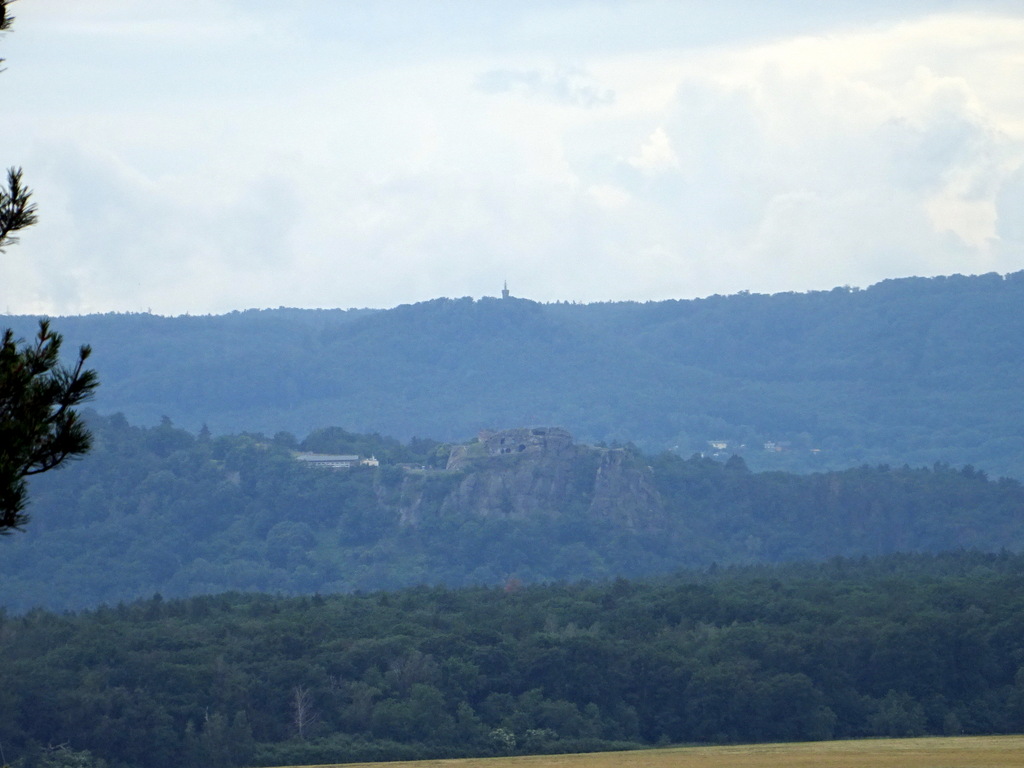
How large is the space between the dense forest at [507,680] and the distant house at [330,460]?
95.8 metres

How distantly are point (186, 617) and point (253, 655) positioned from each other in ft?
56.9

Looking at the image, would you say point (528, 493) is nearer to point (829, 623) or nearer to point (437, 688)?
point (829, 623)

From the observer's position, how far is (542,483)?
161875 millimetres

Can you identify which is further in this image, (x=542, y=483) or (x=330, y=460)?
(x=330, y=460)

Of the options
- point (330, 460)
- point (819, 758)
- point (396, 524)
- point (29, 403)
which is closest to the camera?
point (29, 403)

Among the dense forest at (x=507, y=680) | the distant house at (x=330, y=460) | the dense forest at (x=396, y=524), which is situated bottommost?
the dense forest at (x=507, y=680)

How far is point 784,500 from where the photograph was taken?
548ft

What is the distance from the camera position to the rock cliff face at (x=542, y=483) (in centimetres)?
15938

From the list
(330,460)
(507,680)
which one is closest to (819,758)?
(507,680)

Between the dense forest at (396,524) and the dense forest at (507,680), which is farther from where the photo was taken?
the dense forest at (396,524)

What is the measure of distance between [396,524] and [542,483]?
15478mm

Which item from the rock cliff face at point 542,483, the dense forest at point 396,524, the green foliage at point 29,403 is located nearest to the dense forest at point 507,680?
the green foliage at point 29,403

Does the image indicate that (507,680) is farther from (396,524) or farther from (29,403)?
(396,524)

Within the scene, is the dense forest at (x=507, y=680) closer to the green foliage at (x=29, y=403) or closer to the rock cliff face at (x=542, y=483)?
the green foliage at (x=29, y=403)
